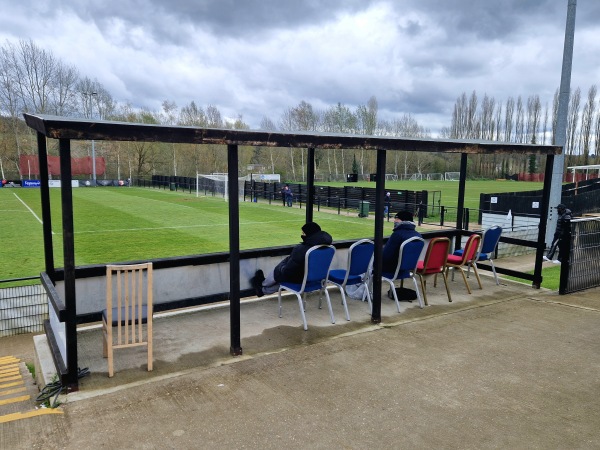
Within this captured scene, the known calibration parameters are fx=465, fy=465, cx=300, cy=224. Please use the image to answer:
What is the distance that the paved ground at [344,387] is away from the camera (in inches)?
135

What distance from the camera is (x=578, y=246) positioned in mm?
7422

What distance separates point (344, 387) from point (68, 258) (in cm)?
263

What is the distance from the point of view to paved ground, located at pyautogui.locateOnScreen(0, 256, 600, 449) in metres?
3.42

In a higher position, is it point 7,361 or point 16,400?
point 16,400

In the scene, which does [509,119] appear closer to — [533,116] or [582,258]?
[533,116]

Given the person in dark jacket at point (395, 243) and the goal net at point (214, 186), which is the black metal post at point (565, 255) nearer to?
the person in dark jacket at point (395, 243)

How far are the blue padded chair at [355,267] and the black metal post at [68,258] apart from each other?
124 inches

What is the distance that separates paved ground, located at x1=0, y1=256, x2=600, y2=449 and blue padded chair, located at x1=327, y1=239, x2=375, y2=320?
44 centimetres

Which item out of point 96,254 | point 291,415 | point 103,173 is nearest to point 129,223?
point 96,254

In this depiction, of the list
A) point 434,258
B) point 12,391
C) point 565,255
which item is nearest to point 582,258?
point 565,255

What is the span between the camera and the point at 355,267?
6.13 meters

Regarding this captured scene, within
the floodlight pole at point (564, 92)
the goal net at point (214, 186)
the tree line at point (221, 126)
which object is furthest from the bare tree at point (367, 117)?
the floodlight pole at point (564, 92)

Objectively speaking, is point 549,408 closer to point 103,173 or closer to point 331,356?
point 331,356

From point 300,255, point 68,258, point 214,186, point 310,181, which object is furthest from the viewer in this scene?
point 214,186
